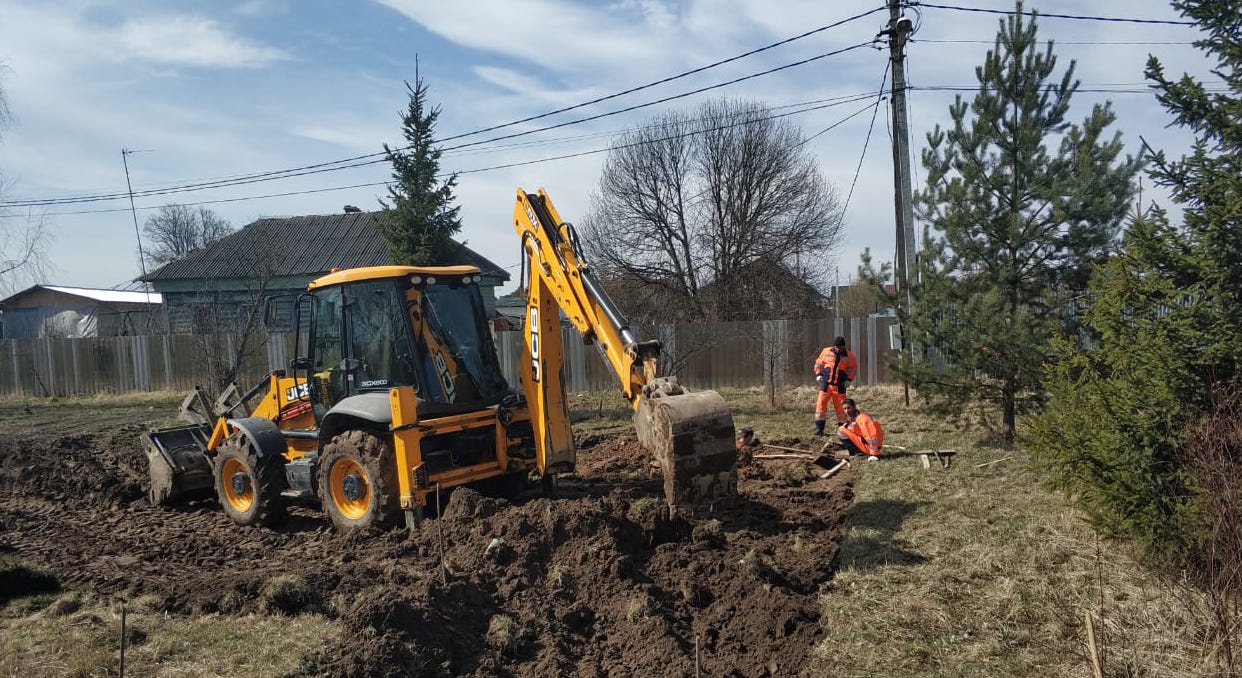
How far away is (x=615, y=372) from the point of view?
6.85 m

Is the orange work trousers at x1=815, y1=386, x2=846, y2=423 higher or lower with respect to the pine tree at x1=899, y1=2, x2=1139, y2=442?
lower

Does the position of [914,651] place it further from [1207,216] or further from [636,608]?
[1207,216]

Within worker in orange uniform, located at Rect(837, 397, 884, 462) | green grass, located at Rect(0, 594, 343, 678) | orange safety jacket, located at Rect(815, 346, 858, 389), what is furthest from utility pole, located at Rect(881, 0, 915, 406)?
green grass, located at Rect(0, 594, 343, 678)

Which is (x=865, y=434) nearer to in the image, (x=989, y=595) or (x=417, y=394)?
(x=989, y=595)

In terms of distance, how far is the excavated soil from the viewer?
4.85 metres

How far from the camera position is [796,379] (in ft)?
65.6

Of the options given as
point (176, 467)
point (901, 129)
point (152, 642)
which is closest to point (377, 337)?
point (152, 642)

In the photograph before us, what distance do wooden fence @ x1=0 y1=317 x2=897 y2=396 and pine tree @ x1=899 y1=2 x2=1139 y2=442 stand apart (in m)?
5.80

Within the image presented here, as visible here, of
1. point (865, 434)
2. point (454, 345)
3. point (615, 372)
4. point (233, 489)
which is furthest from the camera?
point (865, 434)

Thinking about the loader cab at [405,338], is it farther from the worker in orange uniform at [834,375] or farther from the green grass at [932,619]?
the worker in orange uniform at [834,375]

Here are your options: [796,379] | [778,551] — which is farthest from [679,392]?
[796,379]

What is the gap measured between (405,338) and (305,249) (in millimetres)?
26541

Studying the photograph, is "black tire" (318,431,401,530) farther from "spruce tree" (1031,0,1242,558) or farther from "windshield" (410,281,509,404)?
"spruce tree" (1031,0,1242,558)

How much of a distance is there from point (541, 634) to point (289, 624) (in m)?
1.74
